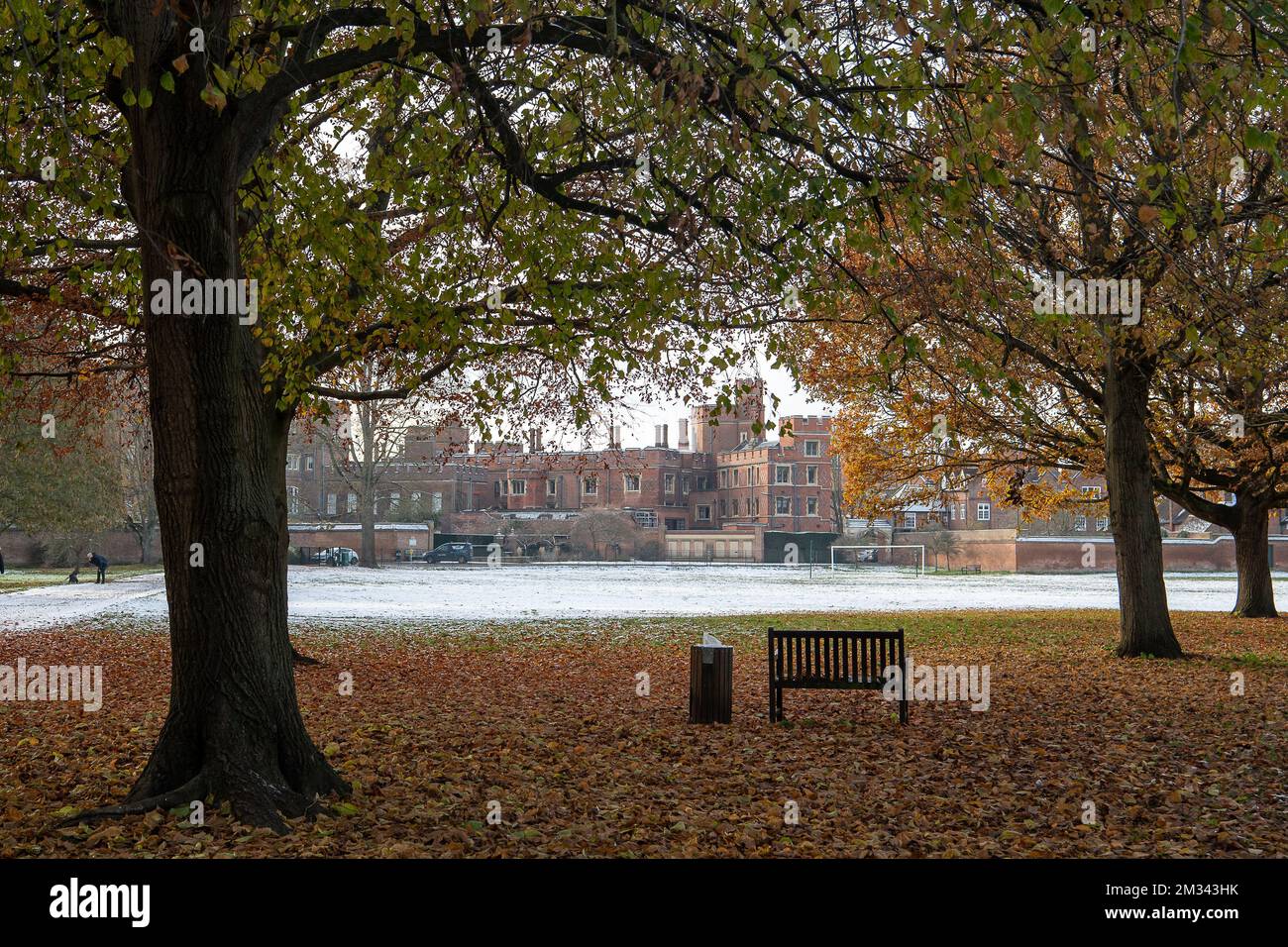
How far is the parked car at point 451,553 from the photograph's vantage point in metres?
71.8

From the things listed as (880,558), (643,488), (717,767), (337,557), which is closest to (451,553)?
(337,557)

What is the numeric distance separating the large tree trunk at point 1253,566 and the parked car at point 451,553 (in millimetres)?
54154

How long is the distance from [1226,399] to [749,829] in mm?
15471

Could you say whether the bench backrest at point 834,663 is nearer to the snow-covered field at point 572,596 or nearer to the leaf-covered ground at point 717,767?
the leaf-covered ground at point 717,767

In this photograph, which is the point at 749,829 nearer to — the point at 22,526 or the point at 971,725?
the point at 971,725

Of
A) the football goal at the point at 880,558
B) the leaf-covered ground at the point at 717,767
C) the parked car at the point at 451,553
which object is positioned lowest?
the football goal at the point at 880,558

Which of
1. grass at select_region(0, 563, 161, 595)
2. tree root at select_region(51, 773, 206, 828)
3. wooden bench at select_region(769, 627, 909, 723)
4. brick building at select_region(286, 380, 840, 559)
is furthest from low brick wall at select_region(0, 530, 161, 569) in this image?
tree root at select_region(51, 773, 206, 828)

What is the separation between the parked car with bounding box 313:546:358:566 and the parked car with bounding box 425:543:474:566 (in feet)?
19.3

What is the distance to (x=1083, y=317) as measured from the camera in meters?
10.8

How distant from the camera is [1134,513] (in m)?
15.6

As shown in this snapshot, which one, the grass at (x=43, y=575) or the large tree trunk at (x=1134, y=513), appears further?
the grass at (x=43, y=575)

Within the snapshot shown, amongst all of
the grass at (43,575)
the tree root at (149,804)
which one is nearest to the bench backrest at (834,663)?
the tree root at (149,804)

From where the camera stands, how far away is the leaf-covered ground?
616 cm

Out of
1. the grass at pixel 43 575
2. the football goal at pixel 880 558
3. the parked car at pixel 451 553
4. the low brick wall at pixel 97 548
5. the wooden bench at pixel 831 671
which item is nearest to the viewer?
the wooden bench at pixel 831 671
